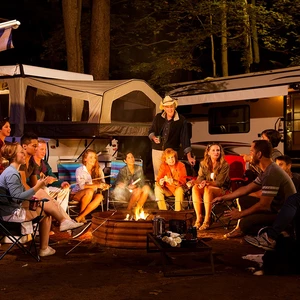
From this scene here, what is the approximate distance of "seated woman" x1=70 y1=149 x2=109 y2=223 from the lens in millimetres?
6828

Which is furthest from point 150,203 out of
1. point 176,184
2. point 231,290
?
point 231,290

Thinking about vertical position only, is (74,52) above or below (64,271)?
above

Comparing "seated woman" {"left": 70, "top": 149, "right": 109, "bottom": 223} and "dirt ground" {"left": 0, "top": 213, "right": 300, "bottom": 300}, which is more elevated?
"seated woman" {"left": 70, "top": 149, "right": 109, "bottom": 223}

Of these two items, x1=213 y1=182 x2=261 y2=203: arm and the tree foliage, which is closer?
x1=213 y1=182 x2=261 y2=203: arm

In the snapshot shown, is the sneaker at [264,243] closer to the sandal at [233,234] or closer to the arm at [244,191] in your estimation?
the arm at [244,191]

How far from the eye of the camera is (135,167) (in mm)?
8078

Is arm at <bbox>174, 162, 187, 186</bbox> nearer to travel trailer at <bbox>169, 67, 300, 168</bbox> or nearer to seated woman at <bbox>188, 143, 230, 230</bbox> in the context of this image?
seated woman at <bbox>188, 143, 230, 230</bbox>

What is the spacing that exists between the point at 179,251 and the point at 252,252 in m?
1.41

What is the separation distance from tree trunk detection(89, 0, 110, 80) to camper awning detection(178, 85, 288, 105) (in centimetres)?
213

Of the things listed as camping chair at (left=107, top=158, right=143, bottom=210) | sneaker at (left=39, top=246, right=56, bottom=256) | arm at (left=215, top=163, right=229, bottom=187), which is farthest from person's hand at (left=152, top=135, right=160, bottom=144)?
sneaker at (left=39, top=246, right=56, bottom=256)


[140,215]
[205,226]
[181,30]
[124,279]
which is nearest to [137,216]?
[140,215]

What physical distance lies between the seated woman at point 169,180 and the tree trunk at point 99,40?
594 cm

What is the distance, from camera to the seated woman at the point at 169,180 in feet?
24.0

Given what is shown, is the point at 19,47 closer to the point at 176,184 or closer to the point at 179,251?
the point at 176,184
